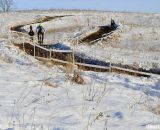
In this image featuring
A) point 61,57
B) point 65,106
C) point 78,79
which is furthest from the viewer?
point 61,57

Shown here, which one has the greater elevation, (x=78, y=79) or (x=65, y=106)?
(x=65, y=106)

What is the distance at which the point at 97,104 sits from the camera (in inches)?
313

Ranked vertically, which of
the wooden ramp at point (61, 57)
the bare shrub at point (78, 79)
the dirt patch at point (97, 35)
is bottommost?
the dirt patch at point (97, 35)

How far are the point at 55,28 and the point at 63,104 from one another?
45340mm

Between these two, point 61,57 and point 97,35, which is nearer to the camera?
point 61,57

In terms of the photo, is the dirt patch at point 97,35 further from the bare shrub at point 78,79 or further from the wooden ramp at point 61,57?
the bare shrub at point 78,79

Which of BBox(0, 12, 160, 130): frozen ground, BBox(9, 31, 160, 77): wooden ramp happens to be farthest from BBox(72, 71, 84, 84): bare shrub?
BBox(9, 31, 160, 77): wooden ramp

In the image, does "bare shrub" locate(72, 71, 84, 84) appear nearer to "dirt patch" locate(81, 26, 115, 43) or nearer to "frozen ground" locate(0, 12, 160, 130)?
"frozen ground" locate(0, 12, 160, 130)

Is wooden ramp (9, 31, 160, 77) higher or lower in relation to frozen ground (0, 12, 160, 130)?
lower

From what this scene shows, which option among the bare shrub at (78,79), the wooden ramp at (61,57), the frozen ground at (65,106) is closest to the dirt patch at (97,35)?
the wooden ramp at (61,57)

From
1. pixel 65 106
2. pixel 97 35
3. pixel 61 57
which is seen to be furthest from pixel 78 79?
pixel 97 35

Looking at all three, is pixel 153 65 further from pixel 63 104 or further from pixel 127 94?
pixel 63 104

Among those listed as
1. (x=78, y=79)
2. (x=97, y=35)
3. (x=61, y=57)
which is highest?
(x=78, y=79)

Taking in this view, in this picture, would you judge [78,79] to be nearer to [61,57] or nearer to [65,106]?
[65,106]
